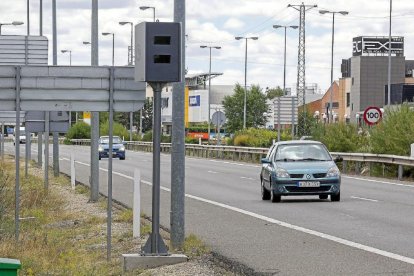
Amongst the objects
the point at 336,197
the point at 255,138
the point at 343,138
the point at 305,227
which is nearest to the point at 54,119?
the point at 336,197

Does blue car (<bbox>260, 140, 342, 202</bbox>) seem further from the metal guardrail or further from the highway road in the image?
the metal guardrail

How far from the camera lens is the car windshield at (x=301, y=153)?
91.6ft

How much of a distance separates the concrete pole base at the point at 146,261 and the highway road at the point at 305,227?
0.89 metres

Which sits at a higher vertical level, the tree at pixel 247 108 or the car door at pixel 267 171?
the tree at pixel 247 108

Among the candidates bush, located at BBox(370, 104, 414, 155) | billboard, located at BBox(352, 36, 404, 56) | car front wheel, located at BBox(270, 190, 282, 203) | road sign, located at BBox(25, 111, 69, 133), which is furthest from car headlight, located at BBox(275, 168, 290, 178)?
billboard, located at BBox(352, 36, 404, 56)

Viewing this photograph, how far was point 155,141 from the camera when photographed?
46.9 feet

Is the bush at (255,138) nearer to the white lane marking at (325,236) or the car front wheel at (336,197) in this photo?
the car front wheel at (336,197)

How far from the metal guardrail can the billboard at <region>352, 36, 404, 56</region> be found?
3860cm

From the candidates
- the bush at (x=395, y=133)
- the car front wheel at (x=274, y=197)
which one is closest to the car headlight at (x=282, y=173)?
the car front wheel at (x=274, y=197)

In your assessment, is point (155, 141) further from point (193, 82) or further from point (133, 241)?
point (193, 82)

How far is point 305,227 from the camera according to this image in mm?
19922

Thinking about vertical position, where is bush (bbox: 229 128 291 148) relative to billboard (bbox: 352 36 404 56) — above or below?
below

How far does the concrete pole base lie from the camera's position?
46.4 ft

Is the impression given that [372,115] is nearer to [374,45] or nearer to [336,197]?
[336,197]
